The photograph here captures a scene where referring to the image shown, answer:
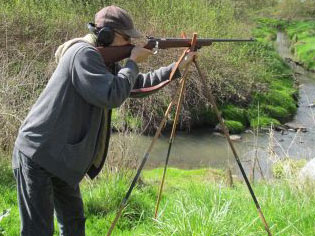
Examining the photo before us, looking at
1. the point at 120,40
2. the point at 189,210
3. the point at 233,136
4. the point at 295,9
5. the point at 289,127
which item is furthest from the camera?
the point at 295,9

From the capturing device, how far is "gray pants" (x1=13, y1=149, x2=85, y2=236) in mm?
2908

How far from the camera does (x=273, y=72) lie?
20906mm

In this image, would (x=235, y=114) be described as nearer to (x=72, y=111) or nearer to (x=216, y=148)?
(x=216, y=148)

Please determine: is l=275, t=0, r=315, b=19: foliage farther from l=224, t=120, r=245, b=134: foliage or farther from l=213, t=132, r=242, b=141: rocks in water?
l=213, t=132, r=242, b=141: rocks in water

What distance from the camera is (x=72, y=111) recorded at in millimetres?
2826

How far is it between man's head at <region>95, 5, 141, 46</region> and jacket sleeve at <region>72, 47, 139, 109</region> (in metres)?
0.18

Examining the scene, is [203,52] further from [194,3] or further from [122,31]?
[122,31]

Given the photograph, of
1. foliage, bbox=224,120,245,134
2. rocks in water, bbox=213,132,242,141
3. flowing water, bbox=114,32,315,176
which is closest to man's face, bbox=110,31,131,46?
flowing water, bbox=114,32,315,176

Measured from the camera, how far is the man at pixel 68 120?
2760mm

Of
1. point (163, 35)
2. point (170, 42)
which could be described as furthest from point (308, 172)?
point (163, 35)

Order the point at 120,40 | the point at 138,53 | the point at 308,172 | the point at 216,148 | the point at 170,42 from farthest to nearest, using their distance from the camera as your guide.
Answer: the point at 216,148 → the point at 308,172 → the point at 170,42 → the point at 138,53 → the point at 120,40

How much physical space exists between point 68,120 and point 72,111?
2.4 inches

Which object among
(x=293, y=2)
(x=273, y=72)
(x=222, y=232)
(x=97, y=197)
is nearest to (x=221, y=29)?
(x=273, y=72)

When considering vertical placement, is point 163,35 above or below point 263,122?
above
